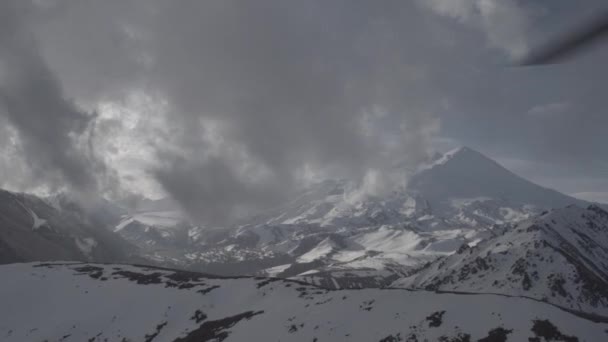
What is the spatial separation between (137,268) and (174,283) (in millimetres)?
24440

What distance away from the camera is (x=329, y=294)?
62.0m

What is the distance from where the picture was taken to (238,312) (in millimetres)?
67062

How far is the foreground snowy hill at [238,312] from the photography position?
38.4m

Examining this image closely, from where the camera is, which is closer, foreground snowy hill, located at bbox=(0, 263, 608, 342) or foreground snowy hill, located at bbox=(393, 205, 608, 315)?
foreground snowy hill, located at bbox=(0, 263, 608, 342)

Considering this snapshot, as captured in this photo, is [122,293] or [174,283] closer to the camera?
[122,293]

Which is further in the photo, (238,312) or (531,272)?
(531,272)

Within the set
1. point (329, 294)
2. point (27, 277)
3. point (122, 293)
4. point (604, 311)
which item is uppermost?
point (27, 277)

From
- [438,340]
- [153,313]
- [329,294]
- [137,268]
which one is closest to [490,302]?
[438,340]

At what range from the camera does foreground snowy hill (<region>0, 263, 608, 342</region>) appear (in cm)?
3838

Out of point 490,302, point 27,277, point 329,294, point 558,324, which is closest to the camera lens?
point 558,324

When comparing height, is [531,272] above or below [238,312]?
above

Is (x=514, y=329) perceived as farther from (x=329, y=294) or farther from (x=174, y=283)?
(x=174, y=283)

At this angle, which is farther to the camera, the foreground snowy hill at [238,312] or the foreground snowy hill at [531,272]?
the foreground snowy hill at [531,272]

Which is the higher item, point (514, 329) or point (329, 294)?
point (329, 294)
